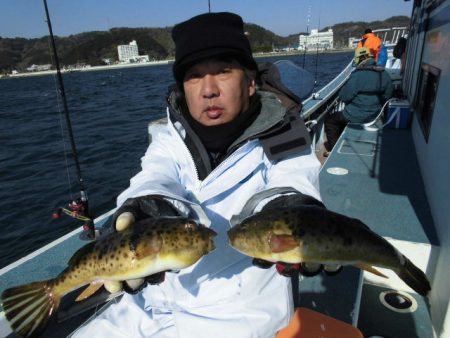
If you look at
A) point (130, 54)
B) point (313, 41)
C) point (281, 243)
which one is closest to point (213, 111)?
point (281, 243)

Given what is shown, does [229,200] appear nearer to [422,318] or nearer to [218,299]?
[218,299]

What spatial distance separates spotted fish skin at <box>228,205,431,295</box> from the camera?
1.63m

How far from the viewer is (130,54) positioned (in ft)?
497

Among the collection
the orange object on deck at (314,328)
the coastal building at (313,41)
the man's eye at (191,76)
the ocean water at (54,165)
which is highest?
the coastal building at (313,41)

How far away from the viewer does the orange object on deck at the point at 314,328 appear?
2182mm

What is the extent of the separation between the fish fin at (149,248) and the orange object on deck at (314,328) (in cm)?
108

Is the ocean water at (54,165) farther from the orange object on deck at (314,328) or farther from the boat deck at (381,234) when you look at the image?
the orange object on deck at (314,328)

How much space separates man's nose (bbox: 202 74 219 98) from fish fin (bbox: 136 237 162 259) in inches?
37.8

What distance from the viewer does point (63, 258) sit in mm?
3221

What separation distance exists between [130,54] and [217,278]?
163547 mm

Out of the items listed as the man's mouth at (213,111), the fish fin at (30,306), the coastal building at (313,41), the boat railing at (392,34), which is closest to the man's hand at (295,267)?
the man's mouth at (213,111)

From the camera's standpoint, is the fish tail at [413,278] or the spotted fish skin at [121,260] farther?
the fish tail at [413,278]

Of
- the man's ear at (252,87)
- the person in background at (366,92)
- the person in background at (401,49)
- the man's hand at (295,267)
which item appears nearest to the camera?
the man's hand at (295,267)

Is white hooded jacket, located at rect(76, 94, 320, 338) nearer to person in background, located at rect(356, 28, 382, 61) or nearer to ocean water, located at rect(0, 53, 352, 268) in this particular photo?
ocean water, located at rect(0, 53, 352, 268)
